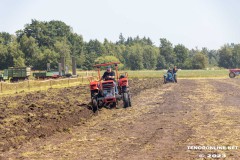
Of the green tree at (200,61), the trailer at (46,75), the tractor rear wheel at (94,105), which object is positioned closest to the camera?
the tractor rear wheel at (94,105)

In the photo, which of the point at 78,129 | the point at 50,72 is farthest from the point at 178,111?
the point at 50,72

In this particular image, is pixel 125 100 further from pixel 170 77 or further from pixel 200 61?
pixel 200 61

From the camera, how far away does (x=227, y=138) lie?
7773 mm

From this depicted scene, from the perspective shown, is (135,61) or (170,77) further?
(135,61)

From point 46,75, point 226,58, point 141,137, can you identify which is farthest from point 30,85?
point 226,58

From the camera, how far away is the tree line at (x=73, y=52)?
80.9 metres

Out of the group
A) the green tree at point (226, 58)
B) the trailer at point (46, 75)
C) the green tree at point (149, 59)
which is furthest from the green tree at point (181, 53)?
the trailer at point (46, 75)

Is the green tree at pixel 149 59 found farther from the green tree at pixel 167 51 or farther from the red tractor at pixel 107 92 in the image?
the red tractor at pixel 107 92

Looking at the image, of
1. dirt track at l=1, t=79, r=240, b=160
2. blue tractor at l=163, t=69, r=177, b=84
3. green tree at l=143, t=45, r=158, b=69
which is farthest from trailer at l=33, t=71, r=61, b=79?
green tree at l=143, t=45, r=158, b=69

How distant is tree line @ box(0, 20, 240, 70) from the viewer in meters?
80.9

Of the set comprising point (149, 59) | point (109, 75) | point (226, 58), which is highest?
point (149, 59)

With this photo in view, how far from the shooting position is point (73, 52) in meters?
96.8

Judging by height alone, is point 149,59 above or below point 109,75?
above

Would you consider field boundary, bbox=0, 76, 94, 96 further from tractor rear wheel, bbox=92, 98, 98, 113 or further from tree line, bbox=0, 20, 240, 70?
tree line, bbox=0, 20, 240, 70
